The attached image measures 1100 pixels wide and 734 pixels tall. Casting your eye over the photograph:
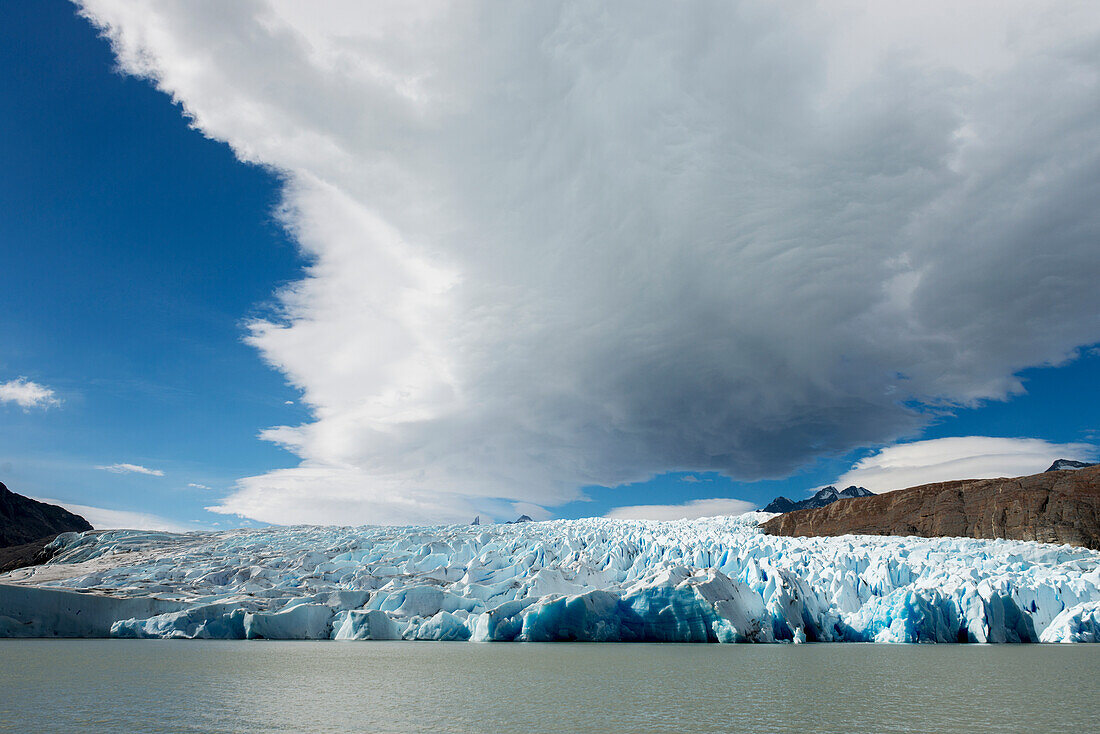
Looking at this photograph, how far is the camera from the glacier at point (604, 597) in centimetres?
2288

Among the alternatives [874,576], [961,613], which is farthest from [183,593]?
[961,613]

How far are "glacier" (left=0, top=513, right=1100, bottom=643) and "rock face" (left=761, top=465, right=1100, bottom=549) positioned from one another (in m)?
11.2

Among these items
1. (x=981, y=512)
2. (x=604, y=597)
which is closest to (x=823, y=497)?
(x=981, y=512)

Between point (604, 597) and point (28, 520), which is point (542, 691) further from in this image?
point (28, 520)

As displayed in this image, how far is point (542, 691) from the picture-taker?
36.6 feet

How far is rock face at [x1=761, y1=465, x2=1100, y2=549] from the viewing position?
39906 millimetres

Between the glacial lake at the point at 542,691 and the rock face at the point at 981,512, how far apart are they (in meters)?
26.9

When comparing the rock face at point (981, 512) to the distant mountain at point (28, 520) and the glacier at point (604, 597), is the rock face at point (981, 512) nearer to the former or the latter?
the glacier at point (604, 597)

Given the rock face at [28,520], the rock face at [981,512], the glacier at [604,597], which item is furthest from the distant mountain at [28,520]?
the rock face at [981,512]

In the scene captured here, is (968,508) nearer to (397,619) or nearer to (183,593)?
(397,619)

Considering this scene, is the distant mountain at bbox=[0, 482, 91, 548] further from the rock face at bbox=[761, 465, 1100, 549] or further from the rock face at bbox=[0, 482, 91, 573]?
the rock face at bbox=[761, 465, 1100, 549]

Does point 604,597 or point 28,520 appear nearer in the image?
point 604,597

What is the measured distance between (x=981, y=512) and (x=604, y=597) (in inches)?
1415

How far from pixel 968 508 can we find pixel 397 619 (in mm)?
41479
